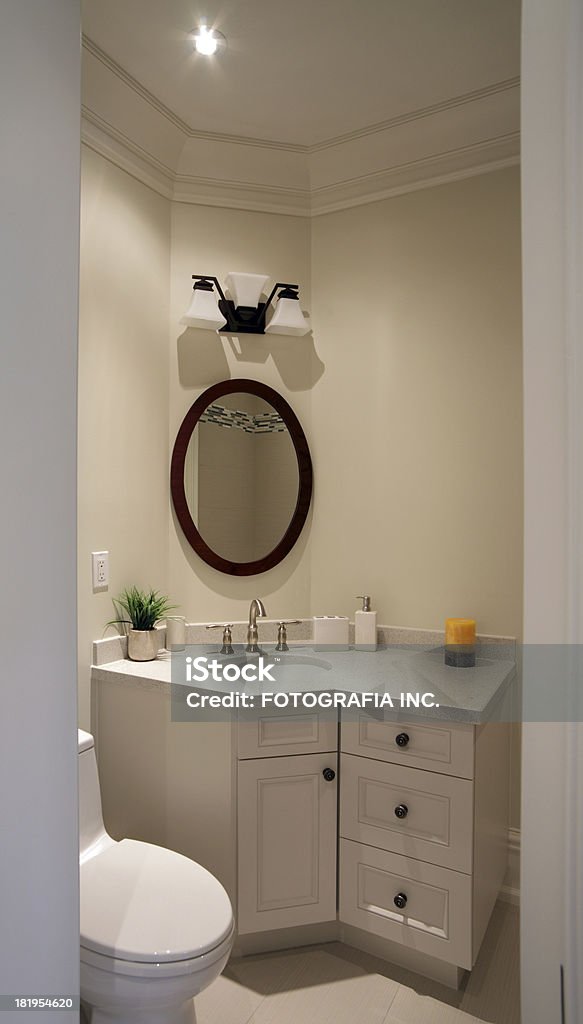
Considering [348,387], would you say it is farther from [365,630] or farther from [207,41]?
[207,41]

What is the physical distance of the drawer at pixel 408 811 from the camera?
6.10 feet

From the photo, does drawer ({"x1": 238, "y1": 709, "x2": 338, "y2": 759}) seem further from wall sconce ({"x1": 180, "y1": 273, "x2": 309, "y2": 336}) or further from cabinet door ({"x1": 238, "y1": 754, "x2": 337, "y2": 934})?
wall sconce ({"x1": 180, "y1": 273, "x2": 309, "y2": 336})

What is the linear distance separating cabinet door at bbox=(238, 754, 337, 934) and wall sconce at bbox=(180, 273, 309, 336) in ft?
4.90

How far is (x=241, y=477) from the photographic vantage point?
8.38ft

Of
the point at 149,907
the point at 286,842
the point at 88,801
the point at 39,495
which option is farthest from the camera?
the point at 286,842

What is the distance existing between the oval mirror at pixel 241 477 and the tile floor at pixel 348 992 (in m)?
1.26

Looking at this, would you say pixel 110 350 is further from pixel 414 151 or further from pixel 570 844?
pixel 570 844

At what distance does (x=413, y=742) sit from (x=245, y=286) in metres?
1.66

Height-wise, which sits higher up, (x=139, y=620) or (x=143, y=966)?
(x=139, y=620)

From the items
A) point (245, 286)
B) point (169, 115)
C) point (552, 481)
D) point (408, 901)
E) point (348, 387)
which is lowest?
point (408, 901)

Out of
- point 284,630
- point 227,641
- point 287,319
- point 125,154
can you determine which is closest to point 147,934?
point 227,641

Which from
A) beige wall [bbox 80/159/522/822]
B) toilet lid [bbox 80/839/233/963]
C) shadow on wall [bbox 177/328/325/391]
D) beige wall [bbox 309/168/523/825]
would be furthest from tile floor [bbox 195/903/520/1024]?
shadow on wall [bbox 177/328/325/391]

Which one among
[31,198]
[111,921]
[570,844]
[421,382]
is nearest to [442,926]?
[111,921]

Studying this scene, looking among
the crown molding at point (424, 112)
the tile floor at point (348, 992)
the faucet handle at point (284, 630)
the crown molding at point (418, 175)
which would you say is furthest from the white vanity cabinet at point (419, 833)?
the crown molding at point (424, 112)
